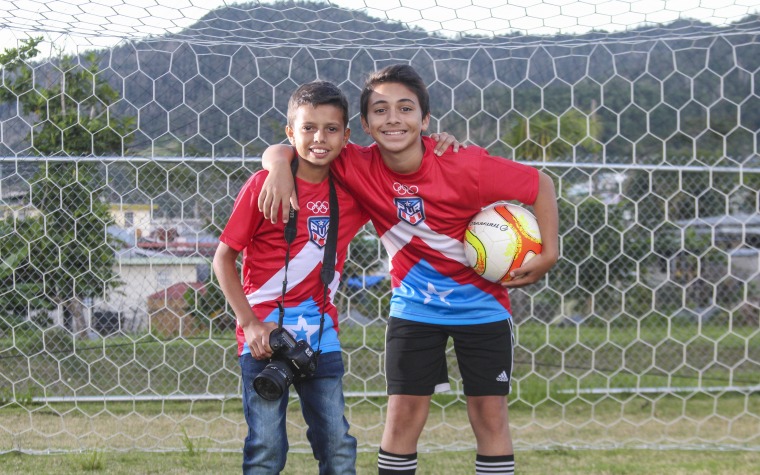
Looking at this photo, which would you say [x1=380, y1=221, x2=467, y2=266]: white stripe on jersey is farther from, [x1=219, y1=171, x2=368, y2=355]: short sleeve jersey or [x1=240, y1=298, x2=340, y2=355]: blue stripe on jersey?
[x1=240, y1=298, x2=340, y2=355]: blue stripe on jersey

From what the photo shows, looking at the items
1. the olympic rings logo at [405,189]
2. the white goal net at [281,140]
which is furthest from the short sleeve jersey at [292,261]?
the white goal net at [281,140]

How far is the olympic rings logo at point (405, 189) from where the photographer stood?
8.82 feet

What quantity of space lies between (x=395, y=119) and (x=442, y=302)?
1.97ft

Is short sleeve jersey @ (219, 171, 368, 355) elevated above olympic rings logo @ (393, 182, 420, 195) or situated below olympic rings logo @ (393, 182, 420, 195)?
→ below

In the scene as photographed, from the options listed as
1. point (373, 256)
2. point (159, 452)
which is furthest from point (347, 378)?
point (159, 452)

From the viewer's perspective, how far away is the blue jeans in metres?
2.45

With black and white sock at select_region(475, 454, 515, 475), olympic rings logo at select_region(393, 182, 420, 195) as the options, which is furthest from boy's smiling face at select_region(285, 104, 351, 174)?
black and white sock at select_region(475, 454, 515, 475)

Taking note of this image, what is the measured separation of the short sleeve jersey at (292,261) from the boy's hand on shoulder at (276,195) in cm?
7

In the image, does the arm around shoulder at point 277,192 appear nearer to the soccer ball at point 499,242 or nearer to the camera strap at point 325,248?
the camera strap at point 325,248

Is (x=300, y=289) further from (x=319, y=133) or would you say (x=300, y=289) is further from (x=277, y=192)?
(x=319, y=133)

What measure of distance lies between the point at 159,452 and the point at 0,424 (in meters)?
0.81

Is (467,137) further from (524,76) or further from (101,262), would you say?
(101,262)

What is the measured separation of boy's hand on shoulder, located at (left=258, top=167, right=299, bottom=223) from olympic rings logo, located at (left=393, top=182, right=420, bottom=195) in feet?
1.21

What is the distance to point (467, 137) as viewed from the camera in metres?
4.31
